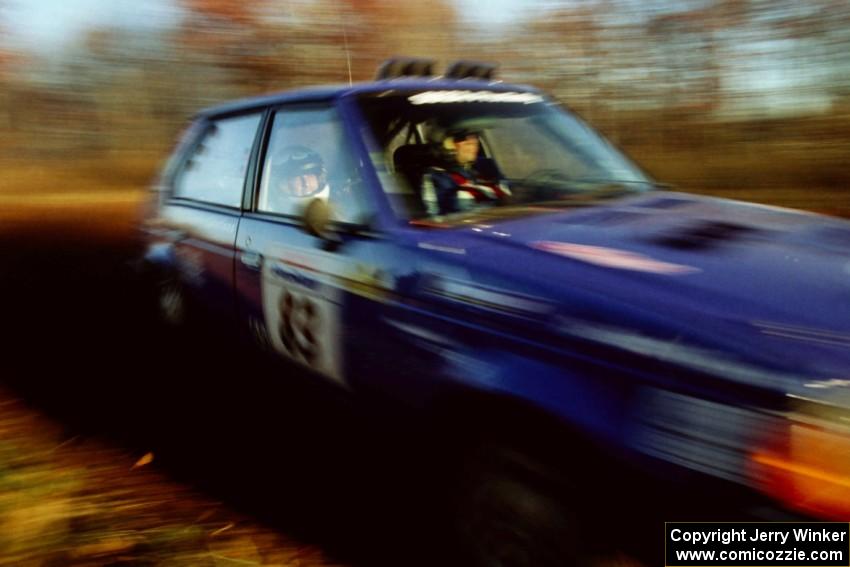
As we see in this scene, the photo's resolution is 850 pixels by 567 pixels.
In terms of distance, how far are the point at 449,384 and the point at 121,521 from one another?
1.50m

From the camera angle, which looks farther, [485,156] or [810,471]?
[485,156]

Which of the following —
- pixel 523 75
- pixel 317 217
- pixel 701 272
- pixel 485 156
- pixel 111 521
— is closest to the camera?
pixel 701 272

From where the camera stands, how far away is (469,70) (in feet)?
13.8

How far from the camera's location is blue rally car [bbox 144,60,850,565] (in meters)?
1.75

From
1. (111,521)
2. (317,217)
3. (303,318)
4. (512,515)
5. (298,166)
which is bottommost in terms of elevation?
(111,521)

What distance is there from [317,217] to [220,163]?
1382mm

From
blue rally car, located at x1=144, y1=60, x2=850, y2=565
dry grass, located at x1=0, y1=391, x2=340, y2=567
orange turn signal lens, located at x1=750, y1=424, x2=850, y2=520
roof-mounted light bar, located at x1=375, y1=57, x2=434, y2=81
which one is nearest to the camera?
orange turn signal lens, located at x1=750, y1=424, x2=850, y2=520

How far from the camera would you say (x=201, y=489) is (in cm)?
338

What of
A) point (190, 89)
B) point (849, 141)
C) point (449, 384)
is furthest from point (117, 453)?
point (190, 89)

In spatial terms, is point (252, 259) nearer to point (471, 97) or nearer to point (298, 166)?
point (298, 166)

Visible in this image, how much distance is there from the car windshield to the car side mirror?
270mm

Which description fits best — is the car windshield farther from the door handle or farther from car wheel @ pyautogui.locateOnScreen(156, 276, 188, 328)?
car wheel @ pyautogui.locateOnScreen(156, 276, 188, 328)

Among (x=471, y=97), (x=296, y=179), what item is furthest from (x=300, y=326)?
(x=471, y=97)

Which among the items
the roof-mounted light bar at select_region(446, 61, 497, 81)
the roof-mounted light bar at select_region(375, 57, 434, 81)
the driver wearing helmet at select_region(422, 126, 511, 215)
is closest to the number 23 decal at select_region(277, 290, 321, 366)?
the driver wearing helmet at select_region(422, 126, 511, 215)
